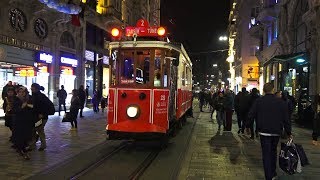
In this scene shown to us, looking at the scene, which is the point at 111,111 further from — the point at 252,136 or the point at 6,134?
the point at 252,136

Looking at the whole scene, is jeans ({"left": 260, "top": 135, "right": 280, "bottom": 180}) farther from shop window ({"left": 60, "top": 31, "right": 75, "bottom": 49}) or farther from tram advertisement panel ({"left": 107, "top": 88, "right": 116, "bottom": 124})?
shop window ({"left": 60, "top": 31, "right": 75, "bottom": 49})

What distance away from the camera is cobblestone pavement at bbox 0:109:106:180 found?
894cm

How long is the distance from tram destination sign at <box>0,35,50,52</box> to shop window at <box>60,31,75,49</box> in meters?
2.47

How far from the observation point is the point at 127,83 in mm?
12078

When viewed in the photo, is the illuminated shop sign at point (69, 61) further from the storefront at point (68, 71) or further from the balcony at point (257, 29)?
the balcony at point (257, 29)

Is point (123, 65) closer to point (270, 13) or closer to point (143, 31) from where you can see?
point (143, 31)

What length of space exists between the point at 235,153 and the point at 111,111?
350 cm

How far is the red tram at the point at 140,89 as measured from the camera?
11.8 meters

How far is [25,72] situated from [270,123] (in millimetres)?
18440

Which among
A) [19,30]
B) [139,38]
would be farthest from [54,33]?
[139,38]

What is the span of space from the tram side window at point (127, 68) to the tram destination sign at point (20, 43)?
10.6 meters

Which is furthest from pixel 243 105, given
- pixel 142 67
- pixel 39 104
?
pixel 39 104

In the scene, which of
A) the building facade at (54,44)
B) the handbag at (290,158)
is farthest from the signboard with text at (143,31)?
the handbag at (290,158)

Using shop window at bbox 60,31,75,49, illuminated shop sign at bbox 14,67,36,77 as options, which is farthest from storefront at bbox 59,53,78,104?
illuminated shop sign at bbox 14,67,36,77
